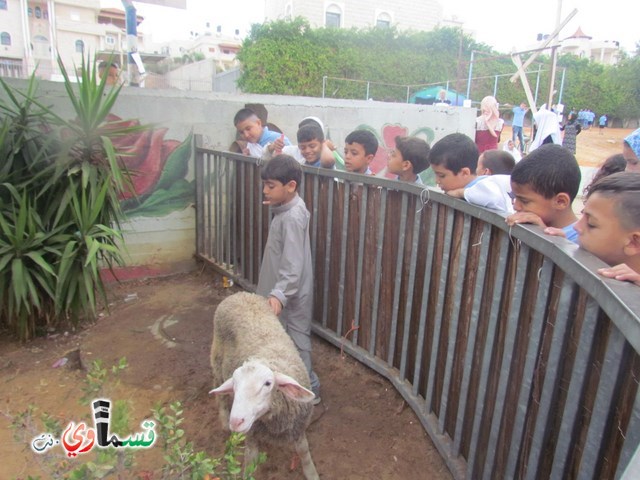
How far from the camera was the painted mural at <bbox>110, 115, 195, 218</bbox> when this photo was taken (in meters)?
5.58

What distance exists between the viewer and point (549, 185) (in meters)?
2.01

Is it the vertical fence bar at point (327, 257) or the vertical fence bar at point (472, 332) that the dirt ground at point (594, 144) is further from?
the vertical fence bar at point (472, 332)

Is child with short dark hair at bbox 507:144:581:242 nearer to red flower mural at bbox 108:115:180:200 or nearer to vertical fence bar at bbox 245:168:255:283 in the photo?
vertical fence bar at bbox 245:168:255:283

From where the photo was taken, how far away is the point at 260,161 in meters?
4.44

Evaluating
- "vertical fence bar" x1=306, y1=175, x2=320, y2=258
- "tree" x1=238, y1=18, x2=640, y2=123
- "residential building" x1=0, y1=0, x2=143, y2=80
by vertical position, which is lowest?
"vertical fence bar" x1=306, y1=175, x2=320, y2=258

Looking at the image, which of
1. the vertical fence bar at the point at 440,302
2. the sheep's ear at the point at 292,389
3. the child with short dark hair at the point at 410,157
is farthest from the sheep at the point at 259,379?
the child with short dark hair at the point at 410,157

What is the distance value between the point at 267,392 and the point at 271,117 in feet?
→ 16.7

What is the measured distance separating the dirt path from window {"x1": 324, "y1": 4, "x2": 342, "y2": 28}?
33793 mm

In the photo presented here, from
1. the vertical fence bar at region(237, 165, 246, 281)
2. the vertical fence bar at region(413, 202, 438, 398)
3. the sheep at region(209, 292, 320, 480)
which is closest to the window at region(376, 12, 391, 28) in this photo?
the vertical fence bar at region(237, 165, 246, 281)

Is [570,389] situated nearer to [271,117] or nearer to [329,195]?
[329,195]

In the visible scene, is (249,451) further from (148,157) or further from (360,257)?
(148,157)

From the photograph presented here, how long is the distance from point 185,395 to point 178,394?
0.20ft

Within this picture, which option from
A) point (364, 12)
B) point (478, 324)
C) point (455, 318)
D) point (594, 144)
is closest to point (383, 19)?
point (364, 12)

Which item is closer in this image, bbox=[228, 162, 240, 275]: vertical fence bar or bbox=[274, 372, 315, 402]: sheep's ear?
bbox=[274, 372, 315, 402]: sheep's ear
